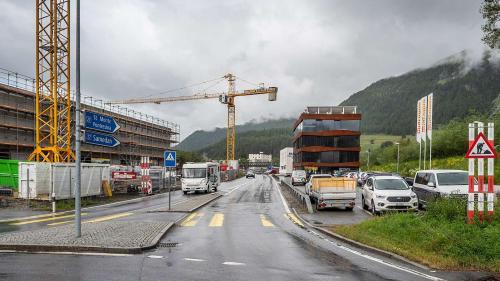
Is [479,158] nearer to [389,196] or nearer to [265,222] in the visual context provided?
[389,196]

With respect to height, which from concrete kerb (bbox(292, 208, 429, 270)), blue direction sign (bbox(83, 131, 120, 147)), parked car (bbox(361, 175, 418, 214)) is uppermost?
blue direction sign (bbox(83, 131, 120, 147))

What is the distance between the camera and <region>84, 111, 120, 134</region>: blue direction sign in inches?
510

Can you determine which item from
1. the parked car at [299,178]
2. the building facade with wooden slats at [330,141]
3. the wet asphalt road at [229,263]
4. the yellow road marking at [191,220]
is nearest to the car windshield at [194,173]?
the yellow road marking at [191,220]

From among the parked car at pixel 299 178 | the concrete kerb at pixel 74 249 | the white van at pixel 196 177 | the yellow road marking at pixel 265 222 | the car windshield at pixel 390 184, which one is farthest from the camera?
the parked car at pixel 299 178

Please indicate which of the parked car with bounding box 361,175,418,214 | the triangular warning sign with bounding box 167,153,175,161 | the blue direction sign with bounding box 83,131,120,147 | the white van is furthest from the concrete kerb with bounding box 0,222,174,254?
the white van

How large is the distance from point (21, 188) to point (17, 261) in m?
19.0

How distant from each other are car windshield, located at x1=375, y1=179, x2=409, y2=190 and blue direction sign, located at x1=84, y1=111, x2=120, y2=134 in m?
12.5

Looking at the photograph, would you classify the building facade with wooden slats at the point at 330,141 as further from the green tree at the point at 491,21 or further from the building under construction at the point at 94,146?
the green tree at the point at 491,21

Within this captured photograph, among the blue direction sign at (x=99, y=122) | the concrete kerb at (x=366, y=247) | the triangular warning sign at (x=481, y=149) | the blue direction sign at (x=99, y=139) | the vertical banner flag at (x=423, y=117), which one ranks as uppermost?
the vertical banner flag at (x=423, y=117)

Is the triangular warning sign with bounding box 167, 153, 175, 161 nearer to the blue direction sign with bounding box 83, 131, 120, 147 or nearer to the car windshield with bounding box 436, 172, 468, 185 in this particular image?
the blue direction sign with bounding box 83, 131, 120, 147

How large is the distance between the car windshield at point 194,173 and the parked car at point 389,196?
20.2 m

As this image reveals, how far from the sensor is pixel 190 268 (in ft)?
29.2

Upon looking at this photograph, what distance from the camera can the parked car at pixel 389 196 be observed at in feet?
63.3

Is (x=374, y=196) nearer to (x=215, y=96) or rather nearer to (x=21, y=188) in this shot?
(x=21, y=188)
